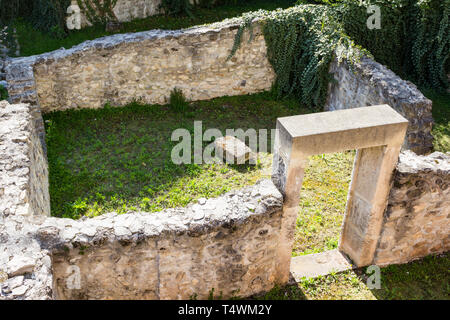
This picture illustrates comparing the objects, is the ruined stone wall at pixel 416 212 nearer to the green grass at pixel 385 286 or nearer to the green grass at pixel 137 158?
the green grass at pixel 385 286

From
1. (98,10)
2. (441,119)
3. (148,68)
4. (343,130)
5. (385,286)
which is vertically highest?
(343,130)

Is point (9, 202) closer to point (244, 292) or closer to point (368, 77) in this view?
point (244, 292)

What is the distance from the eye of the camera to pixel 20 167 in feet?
20.3

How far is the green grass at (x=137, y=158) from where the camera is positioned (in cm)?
784

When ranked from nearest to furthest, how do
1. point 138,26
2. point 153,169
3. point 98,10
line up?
point 153,169
point 98,10
point 138,26

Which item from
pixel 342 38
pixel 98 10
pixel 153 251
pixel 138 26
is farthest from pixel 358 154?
pixel 98 10

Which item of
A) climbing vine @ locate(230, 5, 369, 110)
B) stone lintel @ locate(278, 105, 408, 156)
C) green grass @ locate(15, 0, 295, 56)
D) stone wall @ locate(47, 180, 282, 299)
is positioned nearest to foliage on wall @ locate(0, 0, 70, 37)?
green grass @ locate(15, 0, 295, 56)

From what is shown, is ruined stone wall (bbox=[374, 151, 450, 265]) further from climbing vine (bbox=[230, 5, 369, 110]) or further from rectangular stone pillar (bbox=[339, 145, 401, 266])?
climbing vine (bbox=[230, 5, 369, 110])

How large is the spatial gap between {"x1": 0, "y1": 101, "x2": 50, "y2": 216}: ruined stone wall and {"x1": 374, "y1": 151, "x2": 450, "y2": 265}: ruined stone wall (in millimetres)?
4480

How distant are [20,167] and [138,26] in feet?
29.3

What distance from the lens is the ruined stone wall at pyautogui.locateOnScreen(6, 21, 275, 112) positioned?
9.83m

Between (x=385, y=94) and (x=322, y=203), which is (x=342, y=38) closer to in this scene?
(x=385, y=94)

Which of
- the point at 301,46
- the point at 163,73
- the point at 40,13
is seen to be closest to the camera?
the point at 163,73

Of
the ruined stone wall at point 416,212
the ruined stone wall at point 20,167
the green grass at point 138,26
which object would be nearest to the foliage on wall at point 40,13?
the green grass at point 138,26
